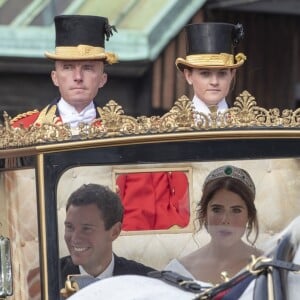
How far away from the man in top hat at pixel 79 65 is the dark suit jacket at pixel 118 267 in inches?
36.6

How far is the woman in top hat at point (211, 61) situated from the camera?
14.2 ft

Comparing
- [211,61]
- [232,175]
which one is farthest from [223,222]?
[211,61]

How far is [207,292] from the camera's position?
2.88m

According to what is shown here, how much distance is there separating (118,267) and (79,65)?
1139mm

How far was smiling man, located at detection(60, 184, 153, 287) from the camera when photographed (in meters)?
3.43

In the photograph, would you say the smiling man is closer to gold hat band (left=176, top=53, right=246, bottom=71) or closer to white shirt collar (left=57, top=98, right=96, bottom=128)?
white shirt collar (left=57, top=98, right=96, bottom=128)

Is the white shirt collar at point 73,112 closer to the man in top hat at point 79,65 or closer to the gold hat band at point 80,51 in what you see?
the man in top hat at point 79,65

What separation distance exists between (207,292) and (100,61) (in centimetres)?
168

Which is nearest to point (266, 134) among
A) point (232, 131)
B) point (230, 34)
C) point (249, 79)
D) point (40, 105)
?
point (232, 131)

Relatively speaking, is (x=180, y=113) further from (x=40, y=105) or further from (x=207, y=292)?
(x=40, y=105)

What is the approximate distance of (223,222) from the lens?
3.38m

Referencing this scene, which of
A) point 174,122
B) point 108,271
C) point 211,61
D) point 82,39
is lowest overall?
point 108,271

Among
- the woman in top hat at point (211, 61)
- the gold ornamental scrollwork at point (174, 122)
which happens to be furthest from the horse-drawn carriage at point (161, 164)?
the woman in top hat at point (211, 61)

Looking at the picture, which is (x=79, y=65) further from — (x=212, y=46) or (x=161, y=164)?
(x=161, y=164)
